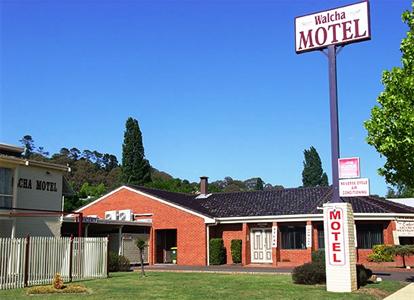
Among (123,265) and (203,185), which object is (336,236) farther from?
(203,185)

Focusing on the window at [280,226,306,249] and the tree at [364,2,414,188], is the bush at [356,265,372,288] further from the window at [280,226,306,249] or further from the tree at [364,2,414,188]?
the window at [280,226,306,249]

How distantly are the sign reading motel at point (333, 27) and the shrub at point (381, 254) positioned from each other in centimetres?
1548

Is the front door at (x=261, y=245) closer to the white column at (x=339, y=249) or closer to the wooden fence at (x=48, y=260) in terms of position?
the wooden fence at (x=48, y=260)

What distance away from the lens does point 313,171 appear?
76375 mm

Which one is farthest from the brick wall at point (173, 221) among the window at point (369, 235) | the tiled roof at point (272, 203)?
the window at point (369, 235)

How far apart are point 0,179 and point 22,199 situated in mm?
1579

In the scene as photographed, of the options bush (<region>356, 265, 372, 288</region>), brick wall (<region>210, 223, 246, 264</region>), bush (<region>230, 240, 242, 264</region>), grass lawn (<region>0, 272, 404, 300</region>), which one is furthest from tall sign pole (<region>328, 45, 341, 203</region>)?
brick wall (<region>210, 223, 246, 264</region>)

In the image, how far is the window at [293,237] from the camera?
3272 cm

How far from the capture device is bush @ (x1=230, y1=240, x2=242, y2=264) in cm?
3422

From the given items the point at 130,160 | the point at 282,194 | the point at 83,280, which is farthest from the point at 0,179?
the point at 130,160

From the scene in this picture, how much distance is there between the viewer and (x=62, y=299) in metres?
14.3

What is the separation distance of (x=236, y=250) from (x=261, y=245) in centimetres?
167

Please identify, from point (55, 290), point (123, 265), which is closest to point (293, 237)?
point (123, 265)

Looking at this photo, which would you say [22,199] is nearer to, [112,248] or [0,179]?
[0,179]
